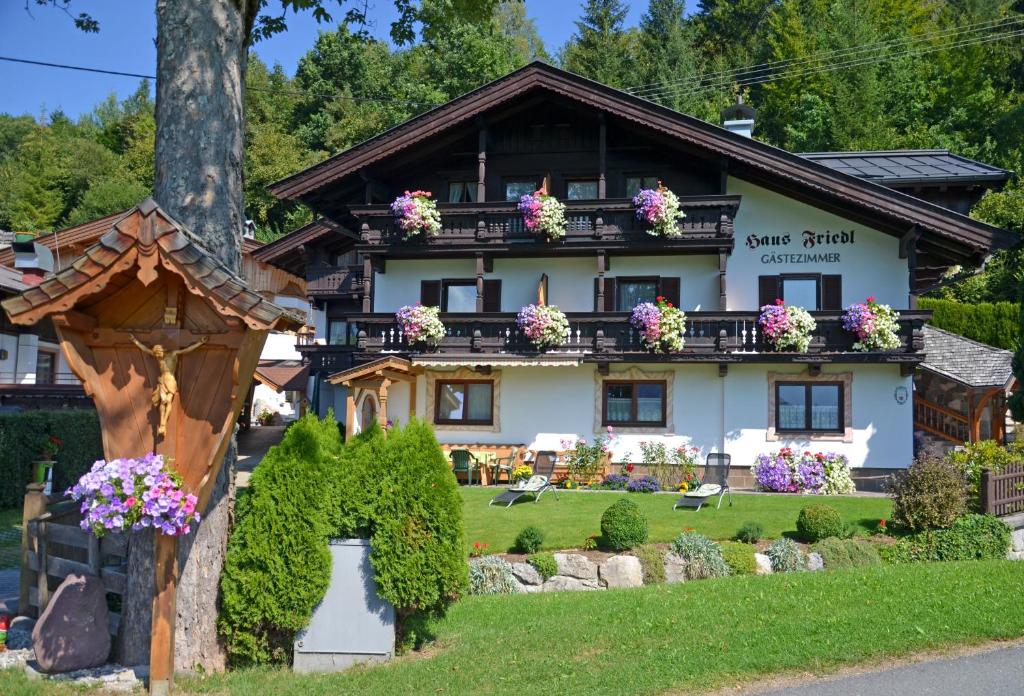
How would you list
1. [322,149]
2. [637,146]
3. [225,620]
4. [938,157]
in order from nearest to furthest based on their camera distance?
1. [225,620]
2. [637,146]
3. [938,157]
4. [322,149]

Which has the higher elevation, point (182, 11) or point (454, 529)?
point (182, 11)

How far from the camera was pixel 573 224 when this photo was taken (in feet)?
77.1

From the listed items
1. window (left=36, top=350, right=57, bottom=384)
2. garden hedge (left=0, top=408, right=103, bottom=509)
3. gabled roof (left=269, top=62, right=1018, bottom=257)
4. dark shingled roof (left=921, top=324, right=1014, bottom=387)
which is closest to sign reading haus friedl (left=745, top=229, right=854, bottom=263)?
gabled roof (left=269, top=62, right=1018, bottom=257)

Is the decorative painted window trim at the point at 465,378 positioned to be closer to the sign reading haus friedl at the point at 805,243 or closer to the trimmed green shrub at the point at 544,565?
the sign reading haus friedl at the point at 805,243

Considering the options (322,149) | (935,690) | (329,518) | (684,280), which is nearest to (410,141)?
(684,280)

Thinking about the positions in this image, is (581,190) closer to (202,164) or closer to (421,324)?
(421,324)

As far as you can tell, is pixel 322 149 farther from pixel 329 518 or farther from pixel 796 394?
pixel 329 518

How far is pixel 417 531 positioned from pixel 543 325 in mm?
14573

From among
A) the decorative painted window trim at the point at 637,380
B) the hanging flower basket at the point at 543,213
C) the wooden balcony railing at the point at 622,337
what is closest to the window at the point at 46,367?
the wooden balcony railing at the point at 622,337

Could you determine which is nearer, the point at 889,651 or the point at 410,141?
the point at 889,651

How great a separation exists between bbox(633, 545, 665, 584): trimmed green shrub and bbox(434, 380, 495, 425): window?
11345 mm

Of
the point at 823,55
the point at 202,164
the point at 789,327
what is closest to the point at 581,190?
the point at 789,327

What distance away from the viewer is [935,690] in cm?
716

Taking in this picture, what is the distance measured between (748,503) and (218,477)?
41.2 ft
